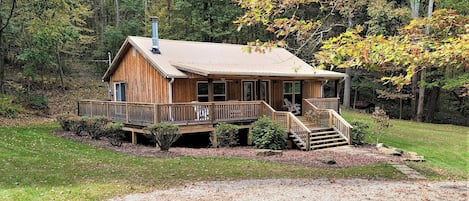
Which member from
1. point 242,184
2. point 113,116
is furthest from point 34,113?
point 242,184

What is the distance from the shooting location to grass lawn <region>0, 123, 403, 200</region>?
706cm

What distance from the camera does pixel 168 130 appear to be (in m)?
11.6

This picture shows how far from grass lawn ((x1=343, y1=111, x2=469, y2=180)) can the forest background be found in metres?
2.84

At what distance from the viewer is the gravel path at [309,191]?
22.3 ft

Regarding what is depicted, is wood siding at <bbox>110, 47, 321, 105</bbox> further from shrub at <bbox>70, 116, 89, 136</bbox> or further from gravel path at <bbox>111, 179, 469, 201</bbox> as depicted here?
gravel path at <bbox>111, 179, 469, 201</bbox>

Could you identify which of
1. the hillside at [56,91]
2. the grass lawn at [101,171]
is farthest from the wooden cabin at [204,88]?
the hillside at [56,91]

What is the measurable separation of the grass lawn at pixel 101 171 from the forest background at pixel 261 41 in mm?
3407

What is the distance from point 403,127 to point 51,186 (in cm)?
2040

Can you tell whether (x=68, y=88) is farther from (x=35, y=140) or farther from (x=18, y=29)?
(x=35, y=140)

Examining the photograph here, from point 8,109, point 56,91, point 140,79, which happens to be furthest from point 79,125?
point 56,91

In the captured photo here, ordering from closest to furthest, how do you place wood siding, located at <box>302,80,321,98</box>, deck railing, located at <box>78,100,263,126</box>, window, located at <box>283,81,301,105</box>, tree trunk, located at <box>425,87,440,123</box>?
deck railing, located at <box>78,100,263,126</box> → window, located at <box>283,81,301,105</box> → wood siding, located at <box>302,80,321,98</box> → tree trunk, located at <box>425,87,440,123</box>

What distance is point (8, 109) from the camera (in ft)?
60.4

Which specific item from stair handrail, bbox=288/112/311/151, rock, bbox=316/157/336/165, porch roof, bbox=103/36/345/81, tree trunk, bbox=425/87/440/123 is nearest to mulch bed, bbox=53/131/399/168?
rock, bbox=316/157/336/165

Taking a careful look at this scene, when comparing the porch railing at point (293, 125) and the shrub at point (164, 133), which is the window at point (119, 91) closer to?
the shrub at point (164, 133)
